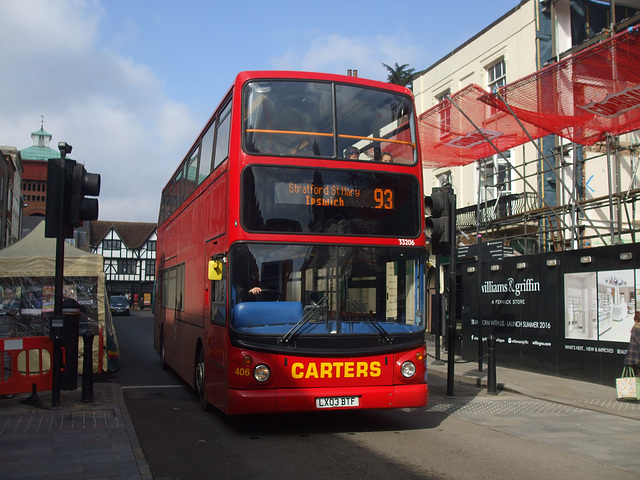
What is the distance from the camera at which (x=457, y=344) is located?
19.7 m

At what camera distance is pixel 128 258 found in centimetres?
8200

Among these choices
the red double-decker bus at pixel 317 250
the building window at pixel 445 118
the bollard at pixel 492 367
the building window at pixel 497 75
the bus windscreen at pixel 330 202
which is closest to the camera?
the red double-decker bus at pixel 317 250

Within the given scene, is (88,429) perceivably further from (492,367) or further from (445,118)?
(445,118)

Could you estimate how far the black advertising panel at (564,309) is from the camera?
42.1ft

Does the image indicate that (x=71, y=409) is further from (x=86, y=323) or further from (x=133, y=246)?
(x=133, y=246)

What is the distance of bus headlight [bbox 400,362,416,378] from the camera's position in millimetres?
7891

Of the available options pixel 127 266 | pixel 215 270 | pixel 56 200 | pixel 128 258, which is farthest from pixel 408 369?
pixel 128 258

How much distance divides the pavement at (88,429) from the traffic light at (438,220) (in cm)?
331

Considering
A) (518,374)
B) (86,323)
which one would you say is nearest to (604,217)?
(518,374)

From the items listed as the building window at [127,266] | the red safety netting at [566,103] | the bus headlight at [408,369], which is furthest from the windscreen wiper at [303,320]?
the building window at [127,266]

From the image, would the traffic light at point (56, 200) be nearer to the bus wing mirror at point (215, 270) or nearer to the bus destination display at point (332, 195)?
the bus wing mirror at point (215, 270)

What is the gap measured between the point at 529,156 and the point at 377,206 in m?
14.7

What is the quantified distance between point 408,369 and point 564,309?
7.79 metres

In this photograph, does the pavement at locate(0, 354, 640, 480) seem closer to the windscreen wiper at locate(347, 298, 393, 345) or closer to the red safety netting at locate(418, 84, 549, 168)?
the windscreen wiper at locate(347, 298, 393, 345)
